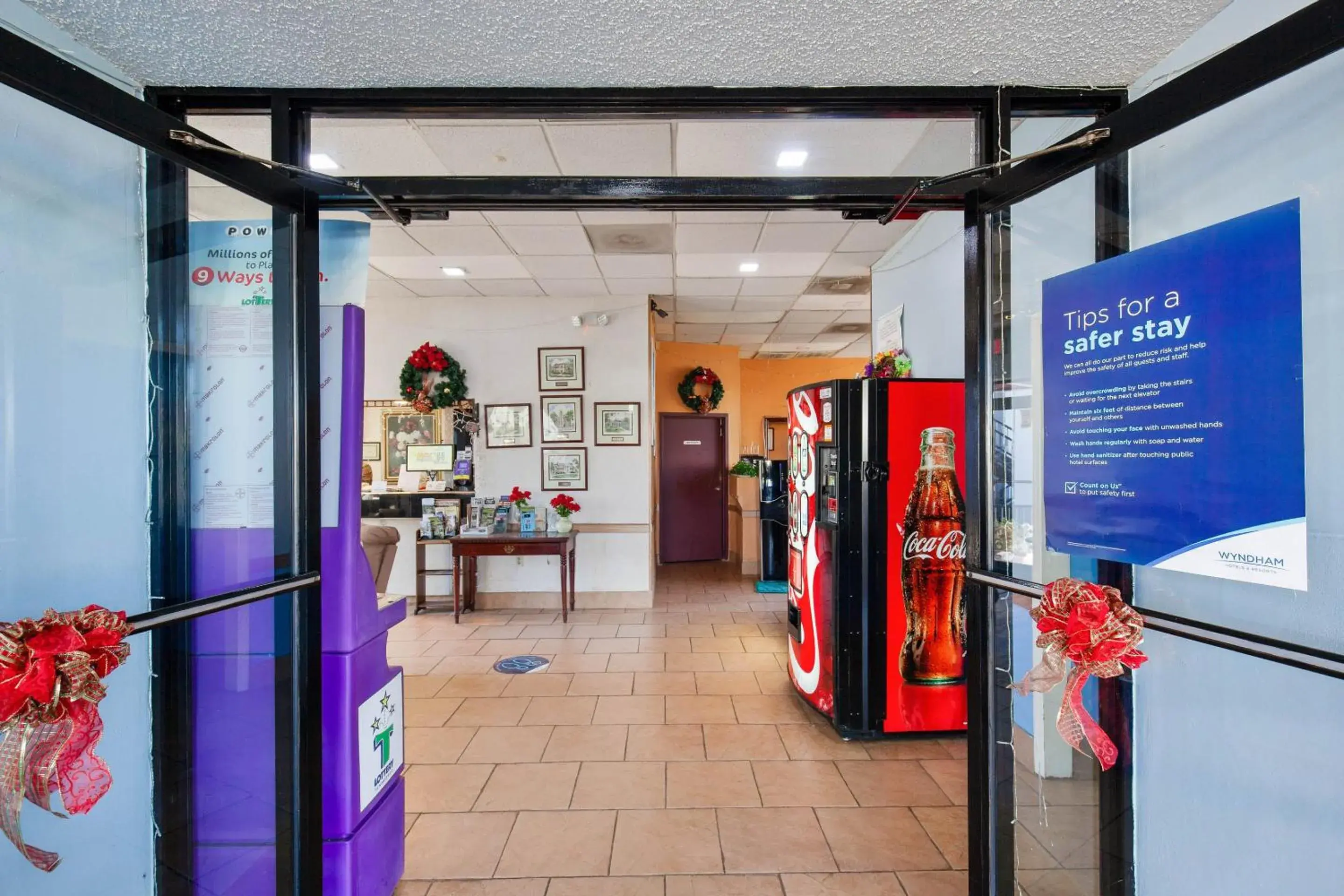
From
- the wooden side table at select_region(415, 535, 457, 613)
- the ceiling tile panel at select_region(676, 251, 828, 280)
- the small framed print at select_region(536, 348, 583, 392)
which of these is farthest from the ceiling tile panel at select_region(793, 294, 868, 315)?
the wooden side table at select_region(415, 535, 457, 613)

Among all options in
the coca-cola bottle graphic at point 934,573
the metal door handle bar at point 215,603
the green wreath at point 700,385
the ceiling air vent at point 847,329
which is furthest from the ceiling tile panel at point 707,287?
the metal door handle bar at point 215,603

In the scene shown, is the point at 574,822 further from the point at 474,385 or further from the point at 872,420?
the point at 474,385

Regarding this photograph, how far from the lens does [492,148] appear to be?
2998 millimetres

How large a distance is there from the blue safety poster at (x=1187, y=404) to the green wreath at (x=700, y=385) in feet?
22.2

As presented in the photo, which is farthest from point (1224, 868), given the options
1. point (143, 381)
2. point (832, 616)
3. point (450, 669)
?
point (450, 669)

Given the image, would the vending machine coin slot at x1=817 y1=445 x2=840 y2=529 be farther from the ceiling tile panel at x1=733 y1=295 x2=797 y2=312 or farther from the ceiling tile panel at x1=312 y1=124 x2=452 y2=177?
the ceiling tile panel at x1=733 y1=295 x2=797 y2=312

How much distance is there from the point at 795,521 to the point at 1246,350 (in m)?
2.62

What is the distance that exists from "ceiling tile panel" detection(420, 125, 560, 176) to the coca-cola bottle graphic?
237 centimetres

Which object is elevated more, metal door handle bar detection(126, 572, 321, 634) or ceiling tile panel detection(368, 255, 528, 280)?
ceiling tile panel detection(368, 255, 528, 280)

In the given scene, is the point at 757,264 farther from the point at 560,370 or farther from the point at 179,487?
the point at 179,487

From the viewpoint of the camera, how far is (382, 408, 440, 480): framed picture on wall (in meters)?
6.07

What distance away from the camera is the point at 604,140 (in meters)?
2.91

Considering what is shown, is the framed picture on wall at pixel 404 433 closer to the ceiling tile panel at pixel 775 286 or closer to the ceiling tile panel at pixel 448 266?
the ceiling tile panel at pixel 448 266

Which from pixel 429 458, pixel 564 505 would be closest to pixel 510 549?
pixel 564 505
